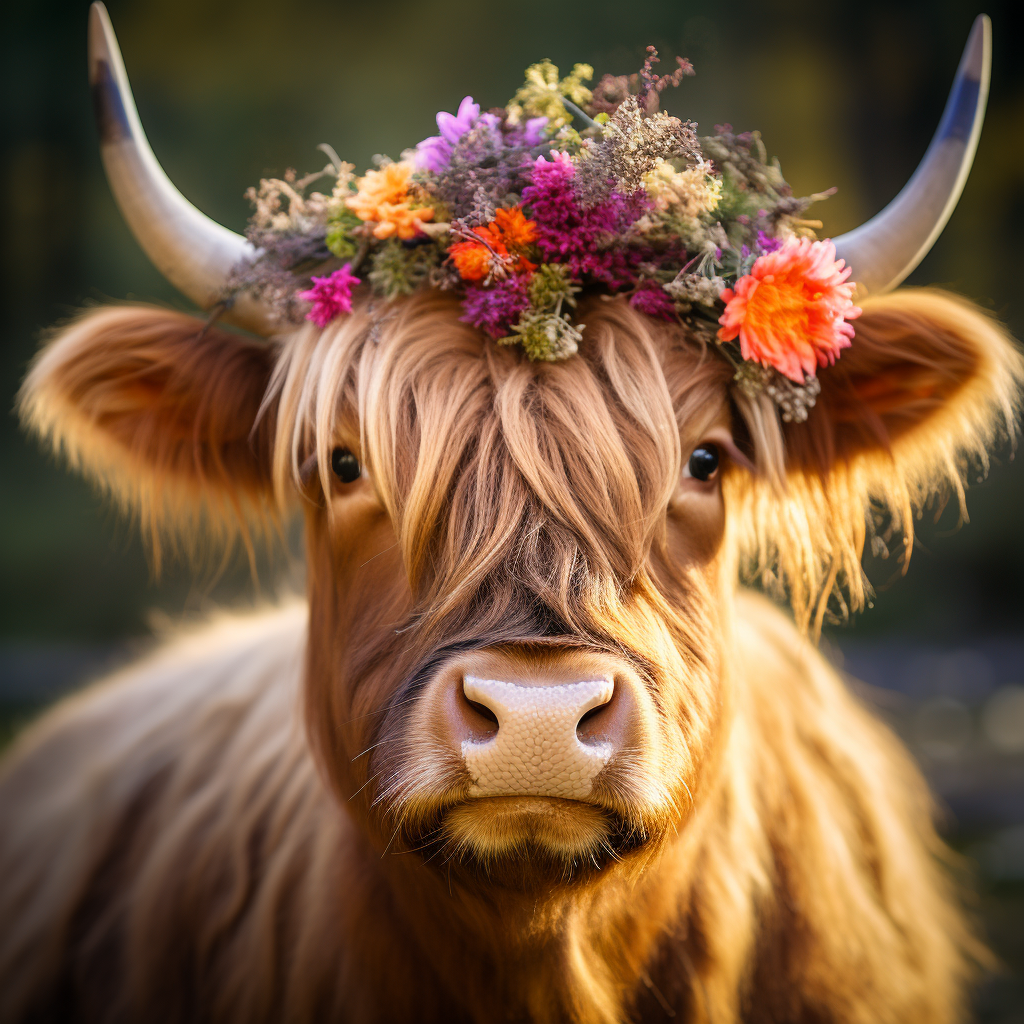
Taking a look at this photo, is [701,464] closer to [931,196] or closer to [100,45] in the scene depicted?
[931,196]

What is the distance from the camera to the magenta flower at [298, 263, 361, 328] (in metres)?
1.81

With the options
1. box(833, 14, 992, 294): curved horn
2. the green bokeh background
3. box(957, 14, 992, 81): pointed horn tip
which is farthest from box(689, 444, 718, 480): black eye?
the green bokeh background

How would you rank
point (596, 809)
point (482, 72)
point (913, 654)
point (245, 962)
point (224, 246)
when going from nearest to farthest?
point (596, 809) < point (224, 246) < point (245, 962) < point (913, 654) < point (482, 72)

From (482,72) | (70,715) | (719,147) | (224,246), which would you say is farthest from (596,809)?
(482,72)

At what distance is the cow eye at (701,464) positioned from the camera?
1.80 meters

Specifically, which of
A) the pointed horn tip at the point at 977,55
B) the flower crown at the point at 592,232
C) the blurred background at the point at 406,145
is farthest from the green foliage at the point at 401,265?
the blurred background at the point at 406,145

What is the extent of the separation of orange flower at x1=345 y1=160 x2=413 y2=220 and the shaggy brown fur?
0.21 meters

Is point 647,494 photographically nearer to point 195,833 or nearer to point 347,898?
point 347,898

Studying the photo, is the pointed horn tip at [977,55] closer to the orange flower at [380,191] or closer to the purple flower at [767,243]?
the purple flower at [767,243]

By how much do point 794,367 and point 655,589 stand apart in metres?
0.51

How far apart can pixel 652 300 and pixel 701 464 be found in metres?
0.34

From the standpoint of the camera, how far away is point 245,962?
2287mm

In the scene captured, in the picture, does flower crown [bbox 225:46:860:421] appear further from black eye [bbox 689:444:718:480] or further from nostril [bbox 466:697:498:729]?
nostril [bbox 466:697:498:729]

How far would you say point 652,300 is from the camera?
1.75m
